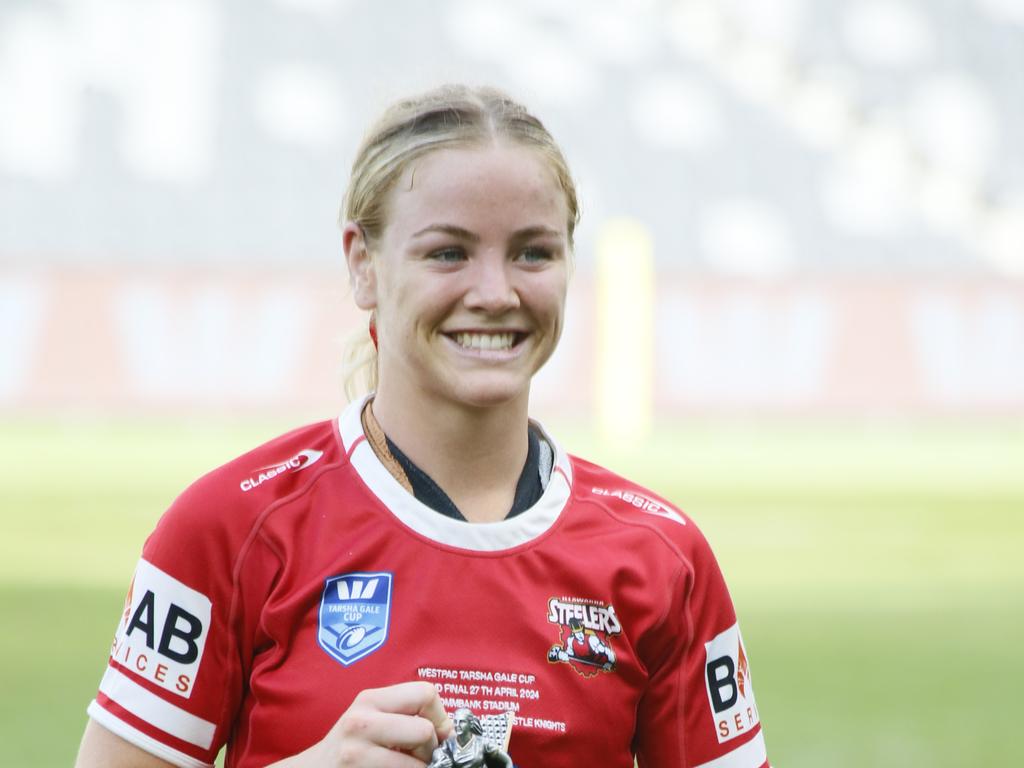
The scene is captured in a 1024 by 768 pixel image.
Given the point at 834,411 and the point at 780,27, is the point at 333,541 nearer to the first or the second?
the point at 834,411

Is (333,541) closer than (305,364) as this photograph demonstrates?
Yes

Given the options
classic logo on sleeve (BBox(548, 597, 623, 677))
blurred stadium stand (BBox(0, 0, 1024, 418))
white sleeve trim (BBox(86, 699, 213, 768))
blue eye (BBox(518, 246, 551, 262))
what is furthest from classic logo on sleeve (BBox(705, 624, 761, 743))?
blurred stadium stand (BBox(0, 0, 1024, 418))

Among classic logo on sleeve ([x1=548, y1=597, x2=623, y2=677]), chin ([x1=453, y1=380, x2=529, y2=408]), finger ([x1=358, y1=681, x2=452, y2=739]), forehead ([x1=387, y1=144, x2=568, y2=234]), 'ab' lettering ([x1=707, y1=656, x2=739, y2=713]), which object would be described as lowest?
finger ([x1=358, y1=681, x2=452, y2=739])

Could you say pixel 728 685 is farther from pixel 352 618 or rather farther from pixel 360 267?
pixel 360 267

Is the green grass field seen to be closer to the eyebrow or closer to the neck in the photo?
the neck

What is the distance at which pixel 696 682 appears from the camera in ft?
6.22

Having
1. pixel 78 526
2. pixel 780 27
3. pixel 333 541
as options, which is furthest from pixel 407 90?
pixel 780 27

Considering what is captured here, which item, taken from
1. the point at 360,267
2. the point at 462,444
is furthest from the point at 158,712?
the point at 360,267

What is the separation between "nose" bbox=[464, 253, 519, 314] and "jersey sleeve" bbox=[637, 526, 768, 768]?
1.20 feet

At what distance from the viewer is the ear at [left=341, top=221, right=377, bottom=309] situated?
6.31 ft

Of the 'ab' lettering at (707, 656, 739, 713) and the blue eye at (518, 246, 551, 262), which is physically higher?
the blue eye at (518, 246, 551, 262)

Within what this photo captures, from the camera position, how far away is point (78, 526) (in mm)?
9258

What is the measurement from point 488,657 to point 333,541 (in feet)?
0.68

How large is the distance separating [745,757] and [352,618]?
0.50m
